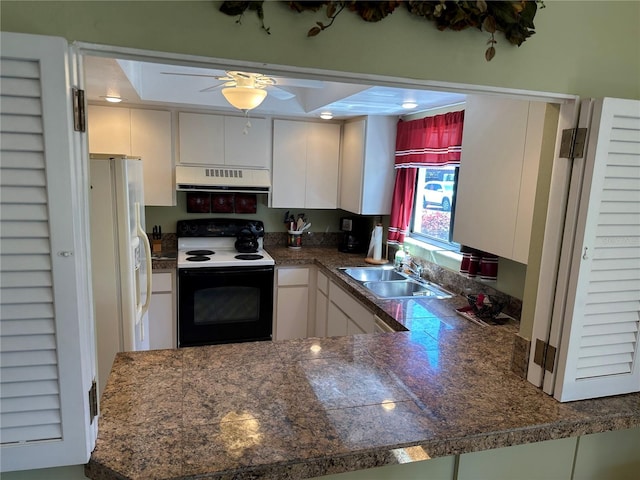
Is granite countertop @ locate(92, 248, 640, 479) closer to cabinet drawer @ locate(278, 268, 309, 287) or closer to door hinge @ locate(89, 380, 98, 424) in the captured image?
door hinge @ locate(89, 380, 98, 424)

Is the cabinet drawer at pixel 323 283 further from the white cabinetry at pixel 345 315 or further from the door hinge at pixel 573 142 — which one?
the door hinge at pixel 573 142

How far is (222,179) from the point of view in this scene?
351cm

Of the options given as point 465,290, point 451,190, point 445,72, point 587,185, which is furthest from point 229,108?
point 587,185

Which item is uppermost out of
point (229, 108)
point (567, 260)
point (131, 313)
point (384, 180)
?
point (229, 108)

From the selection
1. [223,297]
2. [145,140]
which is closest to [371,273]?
[223,297]

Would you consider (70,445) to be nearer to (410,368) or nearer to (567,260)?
(410,368)

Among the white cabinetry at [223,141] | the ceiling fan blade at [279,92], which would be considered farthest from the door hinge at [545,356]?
the white cabinetry at [223,141]

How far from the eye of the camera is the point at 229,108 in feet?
11.0

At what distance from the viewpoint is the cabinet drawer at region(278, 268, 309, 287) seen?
140 inches

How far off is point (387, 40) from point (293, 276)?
268 cm

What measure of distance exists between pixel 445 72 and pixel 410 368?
1010mm

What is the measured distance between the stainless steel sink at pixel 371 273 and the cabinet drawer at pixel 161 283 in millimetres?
1357

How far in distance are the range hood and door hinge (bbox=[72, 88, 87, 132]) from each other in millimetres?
2552

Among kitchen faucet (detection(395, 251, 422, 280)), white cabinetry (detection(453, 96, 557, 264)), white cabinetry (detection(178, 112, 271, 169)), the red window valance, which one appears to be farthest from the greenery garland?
white cabinetry (detection(178, 112, 271, 169))
